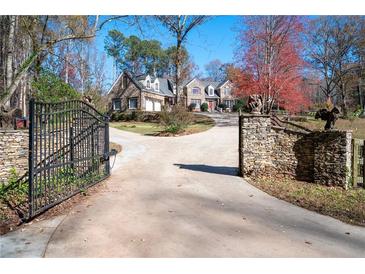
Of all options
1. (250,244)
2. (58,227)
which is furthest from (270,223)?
(58,227)

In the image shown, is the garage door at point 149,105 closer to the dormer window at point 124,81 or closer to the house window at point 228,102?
the dormer window at point 124,81

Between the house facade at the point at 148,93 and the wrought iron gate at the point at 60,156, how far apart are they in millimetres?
23490

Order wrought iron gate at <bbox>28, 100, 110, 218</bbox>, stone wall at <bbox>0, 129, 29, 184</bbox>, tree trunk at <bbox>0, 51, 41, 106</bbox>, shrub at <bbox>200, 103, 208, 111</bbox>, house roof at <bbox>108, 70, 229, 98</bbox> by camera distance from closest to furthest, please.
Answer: wrought iron gate at <bbox>28, 100, 110, 218</bbox>, stone wall at <bbox>0, 129, 29, 184</bbox>, tree trunk at <bbox>0, 51, 41, 106</bbox>, house roof at <bbox>108, 70, 229, 98</bbox>, shrub at <bbox>200, 103, 208, 111</bbox>

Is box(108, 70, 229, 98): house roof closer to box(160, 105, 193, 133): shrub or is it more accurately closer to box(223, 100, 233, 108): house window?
box(223, 100, 233, 108): house window

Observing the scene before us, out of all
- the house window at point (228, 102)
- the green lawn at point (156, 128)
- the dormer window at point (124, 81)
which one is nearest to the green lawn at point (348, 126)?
the green lawn at point (156, 128)

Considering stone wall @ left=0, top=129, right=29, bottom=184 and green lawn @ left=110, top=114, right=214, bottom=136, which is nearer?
stone wall @ left=0, top=129, right=29, bottom=184

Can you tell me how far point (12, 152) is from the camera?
778 centimetres

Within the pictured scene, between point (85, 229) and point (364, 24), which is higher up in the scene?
point (364, 24)

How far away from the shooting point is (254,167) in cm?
807

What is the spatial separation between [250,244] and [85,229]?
2.44 metres

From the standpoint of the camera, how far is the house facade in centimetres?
3550

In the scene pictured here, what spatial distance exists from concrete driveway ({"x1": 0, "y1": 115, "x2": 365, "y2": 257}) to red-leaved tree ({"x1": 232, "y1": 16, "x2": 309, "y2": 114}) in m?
11.3

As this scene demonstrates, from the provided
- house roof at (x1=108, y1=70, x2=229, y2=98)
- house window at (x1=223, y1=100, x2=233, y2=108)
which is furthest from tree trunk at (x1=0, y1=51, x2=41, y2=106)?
house window at (x1=223, y1=100, x2=233, y2=108)
